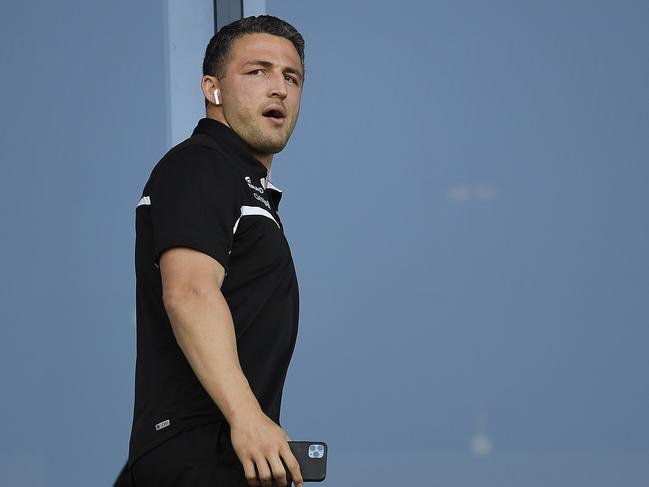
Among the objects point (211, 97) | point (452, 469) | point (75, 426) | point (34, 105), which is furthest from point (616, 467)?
point (34, 105)

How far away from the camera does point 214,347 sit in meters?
1.09

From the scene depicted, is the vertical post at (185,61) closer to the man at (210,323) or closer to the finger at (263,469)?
the man at (210,323)

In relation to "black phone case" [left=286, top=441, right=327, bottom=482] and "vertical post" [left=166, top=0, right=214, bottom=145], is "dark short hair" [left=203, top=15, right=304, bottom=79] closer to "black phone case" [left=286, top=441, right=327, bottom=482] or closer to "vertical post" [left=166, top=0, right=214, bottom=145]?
"black phone case" [left=286, top=441, right=327, bottom=482]

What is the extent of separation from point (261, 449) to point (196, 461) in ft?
0.58

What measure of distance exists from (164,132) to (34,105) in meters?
0.34

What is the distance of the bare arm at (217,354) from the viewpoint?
1046 mm

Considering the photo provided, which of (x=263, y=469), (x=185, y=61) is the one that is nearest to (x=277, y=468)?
(x=263, y=469)

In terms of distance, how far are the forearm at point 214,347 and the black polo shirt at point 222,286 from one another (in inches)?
2.8

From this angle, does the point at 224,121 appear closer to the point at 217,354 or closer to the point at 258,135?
the point at 258,135

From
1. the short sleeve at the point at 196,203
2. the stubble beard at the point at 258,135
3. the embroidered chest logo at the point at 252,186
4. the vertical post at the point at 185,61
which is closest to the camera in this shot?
the short sleeve at the point at 196,203

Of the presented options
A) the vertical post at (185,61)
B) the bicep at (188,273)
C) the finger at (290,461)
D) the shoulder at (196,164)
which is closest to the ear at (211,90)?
the shoulder at (196,164)

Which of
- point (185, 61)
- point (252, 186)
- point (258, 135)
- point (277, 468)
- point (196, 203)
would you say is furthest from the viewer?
point (185, 61)

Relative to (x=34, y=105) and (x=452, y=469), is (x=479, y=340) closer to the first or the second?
(x=452, y=469)

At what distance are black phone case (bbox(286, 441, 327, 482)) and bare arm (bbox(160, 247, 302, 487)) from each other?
38 mm
